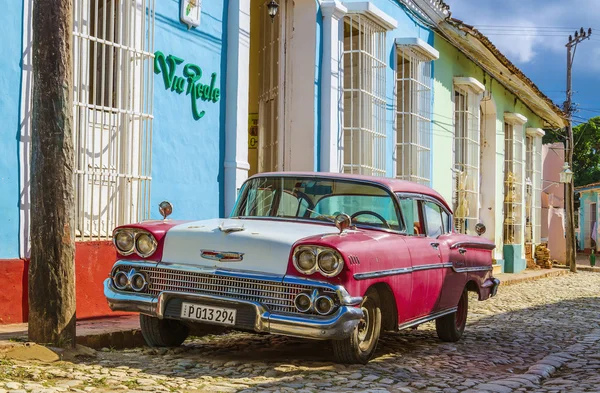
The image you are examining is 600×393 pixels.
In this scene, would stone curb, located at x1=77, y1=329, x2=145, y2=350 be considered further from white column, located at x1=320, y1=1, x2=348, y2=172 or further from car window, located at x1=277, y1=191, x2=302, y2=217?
white column, located at x1=320, y1=1, x2=348, y2=172

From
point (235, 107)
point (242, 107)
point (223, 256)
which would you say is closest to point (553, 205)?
point (242, 107)

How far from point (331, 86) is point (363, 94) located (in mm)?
864

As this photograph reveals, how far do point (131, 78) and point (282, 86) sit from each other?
3.97 meters

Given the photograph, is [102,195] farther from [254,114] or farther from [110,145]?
[254,114]

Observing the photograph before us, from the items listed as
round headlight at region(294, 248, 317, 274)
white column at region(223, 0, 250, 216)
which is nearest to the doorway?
white column at region(223, 0, 250, 216)

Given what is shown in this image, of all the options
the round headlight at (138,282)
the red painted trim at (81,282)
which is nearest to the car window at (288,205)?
the round headlight at (138,282)

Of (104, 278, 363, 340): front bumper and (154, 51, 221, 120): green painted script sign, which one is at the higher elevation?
(154, 51, 221, 120): green painted script sign

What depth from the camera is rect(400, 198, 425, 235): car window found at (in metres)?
6.60

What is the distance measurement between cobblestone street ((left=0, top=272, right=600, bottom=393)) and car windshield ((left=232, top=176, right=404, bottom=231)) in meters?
1.05

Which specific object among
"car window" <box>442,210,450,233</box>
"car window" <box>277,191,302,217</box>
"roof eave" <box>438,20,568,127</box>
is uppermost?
"roof eave" <box>438,20,568,127</box>

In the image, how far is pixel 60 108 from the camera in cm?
553

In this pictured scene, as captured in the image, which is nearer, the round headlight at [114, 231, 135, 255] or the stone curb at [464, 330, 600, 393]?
the stone curb at [464, 330, 600, 393]

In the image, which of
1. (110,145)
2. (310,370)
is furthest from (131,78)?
(310,370)

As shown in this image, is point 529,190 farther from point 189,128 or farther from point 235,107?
point 189,128
